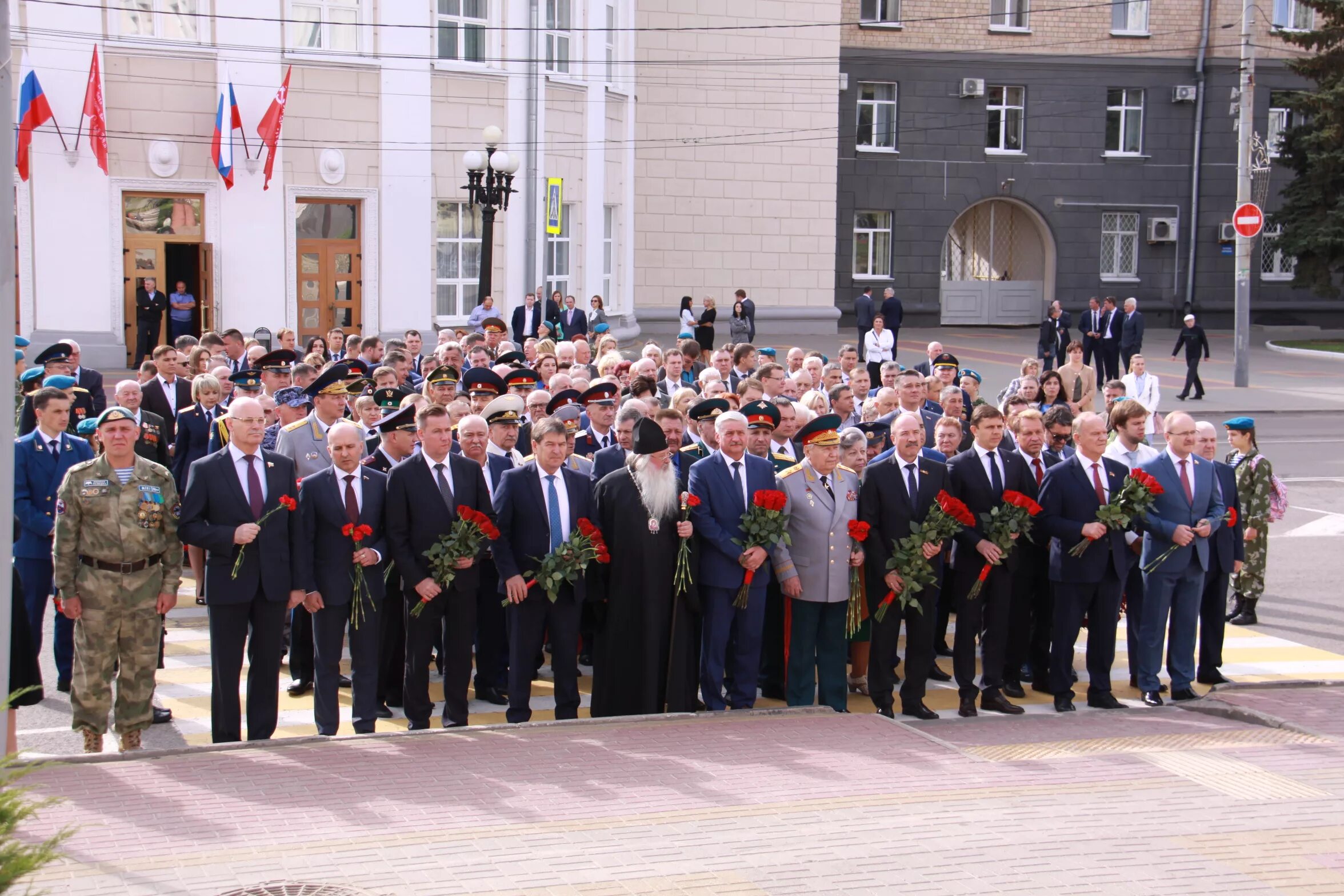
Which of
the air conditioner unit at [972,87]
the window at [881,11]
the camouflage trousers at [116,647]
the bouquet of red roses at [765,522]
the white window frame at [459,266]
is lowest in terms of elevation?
the camouflage trousers at [116,647]

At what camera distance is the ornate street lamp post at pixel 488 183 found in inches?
948

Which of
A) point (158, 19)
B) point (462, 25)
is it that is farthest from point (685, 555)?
point (462, 25)

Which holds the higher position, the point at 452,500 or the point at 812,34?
the point at 812,34

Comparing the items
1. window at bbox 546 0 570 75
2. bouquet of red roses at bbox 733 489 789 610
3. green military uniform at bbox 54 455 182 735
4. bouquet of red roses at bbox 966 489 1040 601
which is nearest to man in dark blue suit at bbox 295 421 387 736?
green military uniform at bbox 54 455 182 735

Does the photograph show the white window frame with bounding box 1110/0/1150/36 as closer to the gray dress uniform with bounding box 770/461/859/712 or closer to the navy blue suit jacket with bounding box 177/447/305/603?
the gray dress uniform with bounding box 770/461/859/712

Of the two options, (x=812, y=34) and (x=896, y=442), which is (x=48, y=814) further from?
(x=812, y=34)

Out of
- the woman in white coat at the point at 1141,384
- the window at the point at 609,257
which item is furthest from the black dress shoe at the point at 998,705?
the window at the point at 609,257

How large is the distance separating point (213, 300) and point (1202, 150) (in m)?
31.1

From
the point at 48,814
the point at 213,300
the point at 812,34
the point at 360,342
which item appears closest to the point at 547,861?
the point at 48,814

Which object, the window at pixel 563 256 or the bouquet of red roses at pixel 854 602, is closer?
the bouquet of red roses at pixel 854 602

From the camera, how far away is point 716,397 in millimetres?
10750

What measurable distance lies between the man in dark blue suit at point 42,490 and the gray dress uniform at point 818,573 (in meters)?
4.75

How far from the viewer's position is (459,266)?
1133 inches

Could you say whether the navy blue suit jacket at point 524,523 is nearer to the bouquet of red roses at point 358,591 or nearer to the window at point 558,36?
the bouquet of red roses at point 358,591
